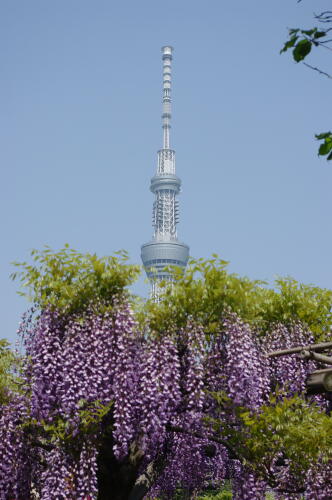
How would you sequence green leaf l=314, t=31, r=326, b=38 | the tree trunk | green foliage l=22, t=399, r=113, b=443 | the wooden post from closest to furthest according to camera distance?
green leaf l=314, t=31, r=326, b=38 < the wooden post < green foliage l=22, t=399, r=113, b=443 < the tree trunk

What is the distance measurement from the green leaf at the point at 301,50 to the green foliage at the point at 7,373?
33.5 ft

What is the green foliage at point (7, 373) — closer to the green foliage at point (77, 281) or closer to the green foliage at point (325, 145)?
the green foliage at point (77, 281)

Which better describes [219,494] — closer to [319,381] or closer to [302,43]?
[319,381]

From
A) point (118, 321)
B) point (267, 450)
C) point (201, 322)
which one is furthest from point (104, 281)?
point (267, 450)

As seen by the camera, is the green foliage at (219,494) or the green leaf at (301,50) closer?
the green leaf at (301,50)

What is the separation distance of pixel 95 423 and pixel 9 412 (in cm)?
236

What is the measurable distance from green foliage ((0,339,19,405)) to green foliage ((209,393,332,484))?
4.44 meters

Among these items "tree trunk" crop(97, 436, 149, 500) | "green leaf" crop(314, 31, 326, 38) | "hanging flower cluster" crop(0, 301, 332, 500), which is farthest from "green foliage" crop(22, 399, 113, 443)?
"green leaf" crop(314, 31, 326, 38)

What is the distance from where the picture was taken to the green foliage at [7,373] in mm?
13578

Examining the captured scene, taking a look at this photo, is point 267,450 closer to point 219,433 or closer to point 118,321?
point 219,433

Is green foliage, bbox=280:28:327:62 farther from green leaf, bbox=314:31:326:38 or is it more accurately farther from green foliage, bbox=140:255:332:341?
green foliage, bbox=140:255:332:341

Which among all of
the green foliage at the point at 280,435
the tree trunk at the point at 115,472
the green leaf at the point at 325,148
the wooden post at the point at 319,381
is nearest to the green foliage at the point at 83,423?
the tree trunk at the point at 115,472

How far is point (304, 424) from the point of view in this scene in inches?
454

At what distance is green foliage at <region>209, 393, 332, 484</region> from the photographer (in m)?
11.4
